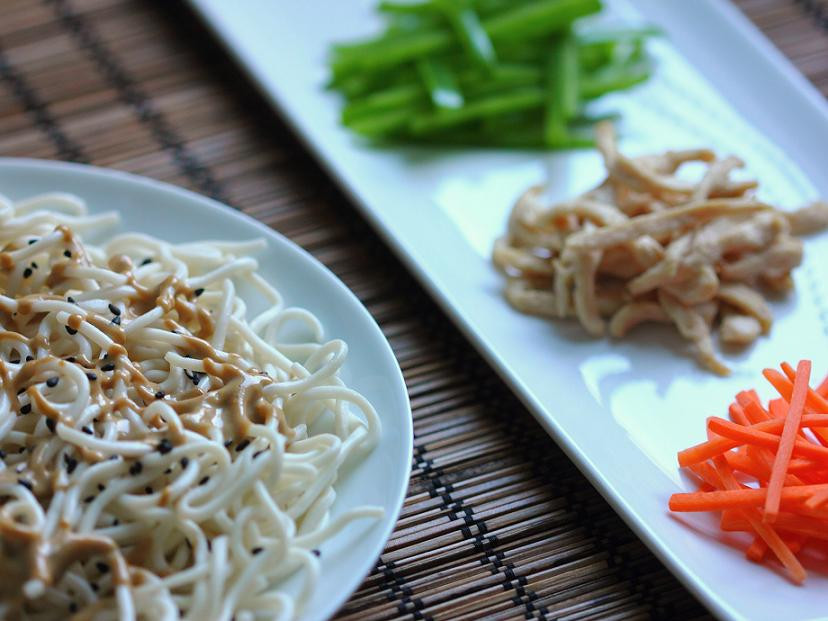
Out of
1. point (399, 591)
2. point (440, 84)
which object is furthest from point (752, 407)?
point (440, 84)

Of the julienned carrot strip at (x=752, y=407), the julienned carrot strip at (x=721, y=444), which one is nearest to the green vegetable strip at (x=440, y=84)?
the julienned carrot strip at (x=752, y=407)

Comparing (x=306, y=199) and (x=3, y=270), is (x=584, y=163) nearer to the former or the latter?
(x=306, y=199)

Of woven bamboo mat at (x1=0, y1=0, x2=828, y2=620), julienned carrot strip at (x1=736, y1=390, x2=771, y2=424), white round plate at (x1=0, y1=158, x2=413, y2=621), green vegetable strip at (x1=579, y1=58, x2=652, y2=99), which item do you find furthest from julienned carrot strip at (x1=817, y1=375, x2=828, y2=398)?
green vegetable strip at (x1=579, y1=58, x2=652, y2=99)

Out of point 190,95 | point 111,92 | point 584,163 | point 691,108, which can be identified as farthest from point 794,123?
point 111,92

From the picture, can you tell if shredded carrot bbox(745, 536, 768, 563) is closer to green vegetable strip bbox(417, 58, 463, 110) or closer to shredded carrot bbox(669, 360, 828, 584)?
shredded carrot bbox(669, 360, 828, 584)

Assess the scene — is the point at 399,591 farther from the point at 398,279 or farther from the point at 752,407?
the point at 398,279

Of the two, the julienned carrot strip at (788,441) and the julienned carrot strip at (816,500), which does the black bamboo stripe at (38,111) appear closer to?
the julienned carrot strip at (788,441)
